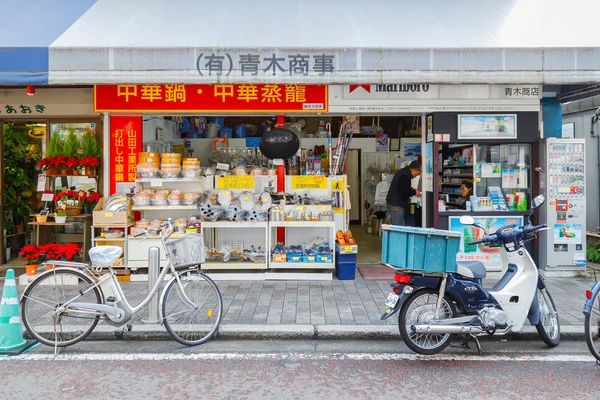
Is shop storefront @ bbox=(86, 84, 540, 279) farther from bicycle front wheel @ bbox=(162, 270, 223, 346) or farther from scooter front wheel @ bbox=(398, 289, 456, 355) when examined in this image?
scooter front wheel @ bbox=(398, 289, 456, 355)

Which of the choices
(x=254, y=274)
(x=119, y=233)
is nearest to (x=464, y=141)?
(x=254, y=274)

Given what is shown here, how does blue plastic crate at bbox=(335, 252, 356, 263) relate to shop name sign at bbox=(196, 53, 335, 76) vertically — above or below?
A: below

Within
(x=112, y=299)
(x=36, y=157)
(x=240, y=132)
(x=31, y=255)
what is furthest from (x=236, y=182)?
(x=36, y=157)

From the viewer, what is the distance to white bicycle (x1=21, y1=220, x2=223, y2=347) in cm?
515

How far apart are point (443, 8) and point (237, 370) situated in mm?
6885

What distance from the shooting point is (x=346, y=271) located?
813 cm

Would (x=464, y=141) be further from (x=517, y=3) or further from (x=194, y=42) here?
(x=194, y=42)

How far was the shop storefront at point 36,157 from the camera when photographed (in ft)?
28.8

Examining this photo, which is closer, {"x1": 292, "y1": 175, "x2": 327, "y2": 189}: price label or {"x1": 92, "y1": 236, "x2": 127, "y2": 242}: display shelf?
{"x1": 92, "y1": 236, "x2": 127, "y2": 242}: display shelf

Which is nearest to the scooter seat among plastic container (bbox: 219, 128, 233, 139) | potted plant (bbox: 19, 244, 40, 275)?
potted plant (bbox: 19, 244, 40, 275)

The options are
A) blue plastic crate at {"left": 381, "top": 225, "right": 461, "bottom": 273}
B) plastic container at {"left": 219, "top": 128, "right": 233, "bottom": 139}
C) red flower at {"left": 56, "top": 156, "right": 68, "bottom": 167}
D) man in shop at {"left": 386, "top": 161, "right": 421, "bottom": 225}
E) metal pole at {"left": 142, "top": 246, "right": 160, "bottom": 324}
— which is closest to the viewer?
blue plastic crate at {"left": 381, "top": 225, "right": 461, "bottom": 273}

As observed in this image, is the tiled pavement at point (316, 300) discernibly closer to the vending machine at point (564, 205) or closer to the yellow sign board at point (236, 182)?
the vending machine at point (564, 205)

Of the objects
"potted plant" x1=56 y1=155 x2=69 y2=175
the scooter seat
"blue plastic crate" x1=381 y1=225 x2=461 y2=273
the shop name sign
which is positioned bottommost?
the scooter seat

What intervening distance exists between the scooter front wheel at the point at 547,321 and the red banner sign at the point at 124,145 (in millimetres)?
6469
